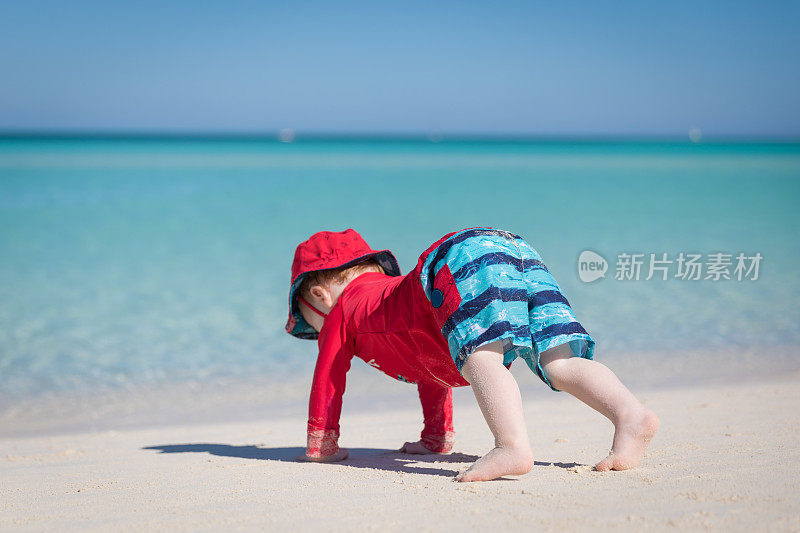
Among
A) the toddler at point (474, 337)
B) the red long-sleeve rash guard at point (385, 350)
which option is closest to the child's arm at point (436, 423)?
the red long-sleeve rash guard at point (385, 350)

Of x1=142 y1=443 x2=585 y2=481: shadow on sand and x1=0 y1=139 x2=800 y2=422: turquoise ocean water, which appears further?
x1=0 y1=139 x2=800 y2=422: turquoise ocean water

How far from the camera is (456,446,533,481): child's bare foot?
209cm

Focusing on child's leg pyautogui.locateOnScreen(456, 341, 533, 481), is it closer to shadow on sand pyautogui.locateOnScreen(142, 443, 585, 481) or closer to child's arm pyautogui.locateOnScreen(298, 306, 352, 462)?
shadow on sand pyautogui.locateOnScreen(142, 443, 585, 481)

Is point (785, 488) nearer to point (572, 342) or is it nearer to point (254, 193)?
point (572, 342)

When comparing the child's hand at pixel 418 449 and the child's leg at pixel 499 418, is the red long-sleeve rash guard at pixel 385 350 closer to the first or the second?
the child's hand at pixel 418 449

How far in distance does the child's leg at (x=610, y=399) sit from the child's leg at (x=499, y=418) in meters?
0.18

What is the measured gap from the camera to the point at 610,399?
86.0 inches

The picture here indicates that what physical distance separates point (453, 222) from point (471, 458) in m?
10.2

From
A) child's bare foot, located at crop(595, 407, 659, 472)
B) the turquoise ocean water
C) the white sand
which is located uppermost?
the turquoise ocean water

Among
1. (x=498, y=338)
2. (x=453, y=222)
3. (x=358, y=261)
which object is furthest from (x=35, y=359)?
(x=453, y=222)

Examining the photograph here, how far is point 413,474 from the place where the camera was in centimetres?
243

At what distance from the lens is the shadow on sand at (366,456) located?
2549 mm

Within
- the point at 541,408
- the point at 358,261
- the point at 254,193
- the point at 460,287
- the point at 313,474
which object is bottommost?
the point at 313,474

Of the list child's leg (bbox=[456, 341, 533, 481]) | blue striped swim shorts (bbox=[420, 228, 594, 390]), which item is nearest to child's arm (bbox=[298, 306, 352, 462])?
blue striped swim shorts (bbox=[420, 228, 594, 390])
